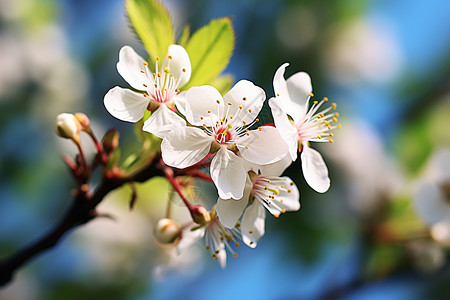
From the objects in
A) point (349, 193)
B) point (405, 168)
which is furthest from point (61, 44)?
point (405, 168)

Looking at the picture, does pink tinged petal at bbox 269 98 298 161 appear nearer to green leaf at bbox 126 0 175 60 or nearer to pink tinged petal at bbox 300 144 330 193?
pink tinged petal at bbox 300 144 330 193

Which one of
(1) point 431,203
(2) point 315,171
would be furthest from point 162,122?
(1) point 431,203

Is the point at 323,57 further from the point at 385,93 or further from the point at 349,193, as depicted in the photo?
the point at 349,193

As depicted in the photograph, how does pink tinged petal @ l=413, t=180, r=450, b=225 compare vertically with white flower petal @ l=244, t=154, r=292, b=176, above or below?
below

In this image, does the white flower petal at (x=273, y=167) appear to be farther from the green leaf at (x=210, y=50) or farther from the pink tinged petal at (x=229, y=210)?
the green leaf at (x=210, y=50)

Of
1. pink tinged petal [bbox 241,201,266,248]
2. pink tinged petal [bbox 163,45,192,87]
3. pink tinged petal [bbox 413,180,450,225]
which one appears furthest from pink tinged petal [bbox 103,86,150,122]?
pink tinged petal [bbox 413,180,450,225]

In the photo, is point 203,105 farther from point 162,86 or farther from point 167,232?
point 167,232

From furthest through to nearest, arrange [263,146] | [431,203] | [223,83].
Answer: [431,203] → [223,83] → [263,146]

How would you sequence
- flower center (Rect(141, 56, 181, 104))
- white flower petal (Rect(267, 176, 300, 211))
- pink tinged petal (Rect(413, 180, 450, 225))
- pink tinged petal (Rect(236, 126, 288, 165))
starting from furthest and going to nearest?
pink tinged petal (Rect(413, 180, 450, 225)) < white flower petal (Rect(267, 176, 300, 211)) < flower center (Rect(141, 56, 181, 104)) < pink tinged petal (Rect(236, 126, 288, 165))
